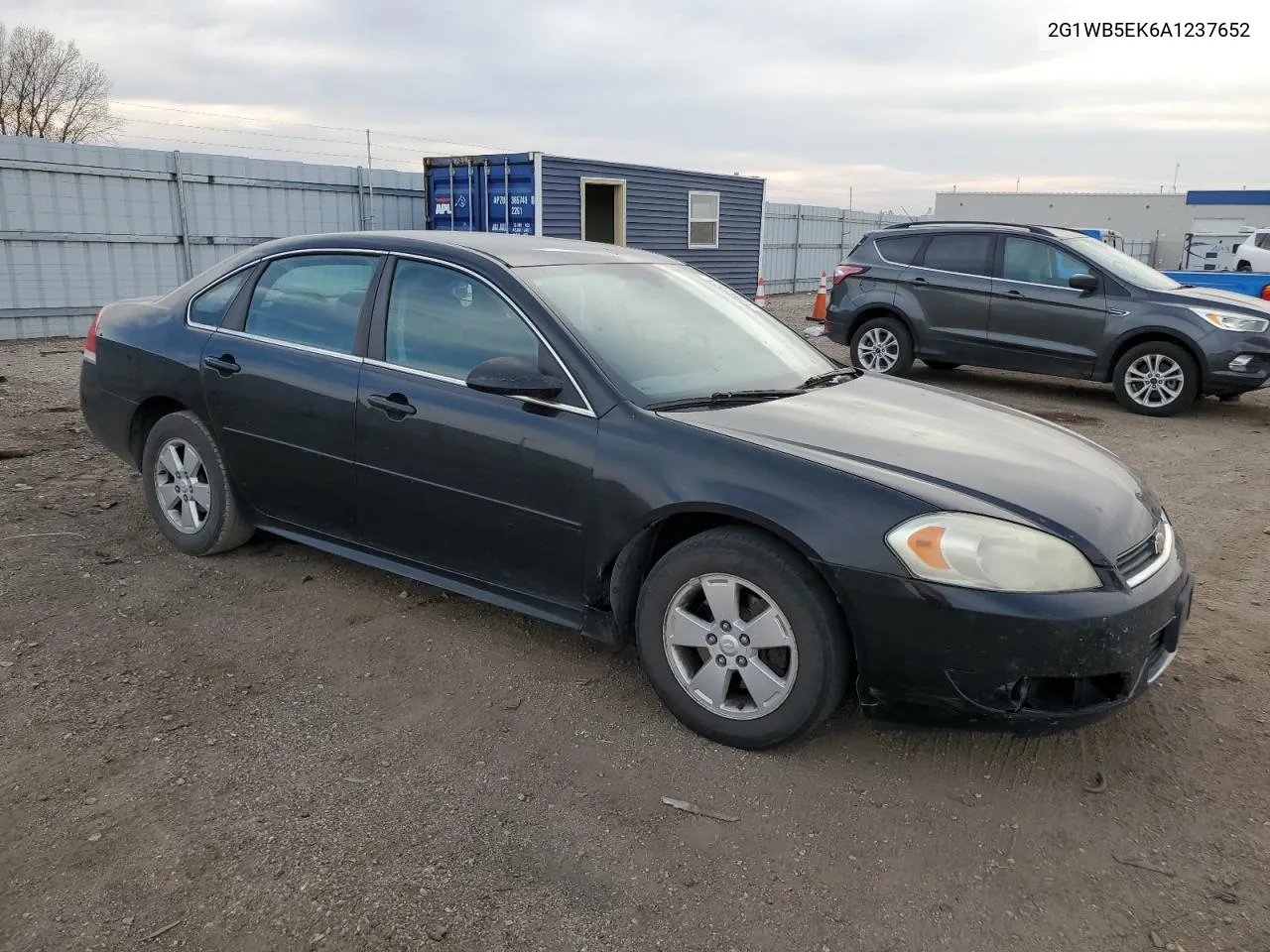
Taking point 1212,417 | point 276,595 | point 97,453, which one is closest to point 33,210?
point 97,453

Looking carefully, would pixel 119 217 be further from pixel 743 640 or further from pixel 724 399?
pixel 743 640

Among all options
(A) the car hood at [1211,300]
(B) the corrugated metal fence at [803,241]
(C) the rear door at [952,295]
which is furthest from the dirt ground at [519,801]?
(B) the corrugated metal fence at [803,241]

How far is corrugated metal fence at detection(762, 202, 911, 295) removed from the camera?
24188 mm

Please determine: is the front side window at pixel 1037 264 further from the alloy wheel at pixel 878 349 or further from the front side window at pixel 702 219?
the front side window at pixel 702 219

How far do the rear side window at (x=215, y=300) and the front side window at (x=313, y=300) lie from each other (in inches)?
6.0

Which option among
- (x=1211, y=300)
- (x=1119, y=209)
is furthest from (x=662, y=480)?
(x=1119, y=209)

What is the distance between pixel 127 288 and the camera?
42.8 feet

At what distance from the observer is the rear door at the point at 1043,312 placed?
371 inches

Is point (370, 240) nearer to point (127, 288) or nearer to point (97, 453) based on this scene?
point (97, 453)

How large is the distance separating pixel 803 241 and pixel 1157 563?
23.6m

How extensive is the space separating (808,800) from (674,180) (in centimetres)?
1769

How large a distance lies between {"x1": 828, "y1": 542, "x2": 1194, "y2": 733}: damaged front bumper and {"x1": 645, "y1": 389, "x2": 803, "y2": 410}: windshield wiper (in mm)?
872

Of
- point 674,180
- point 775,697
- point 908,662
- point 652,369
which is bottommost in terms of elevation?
point 775,697

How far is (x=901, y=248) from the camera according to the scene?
10.7 metres
